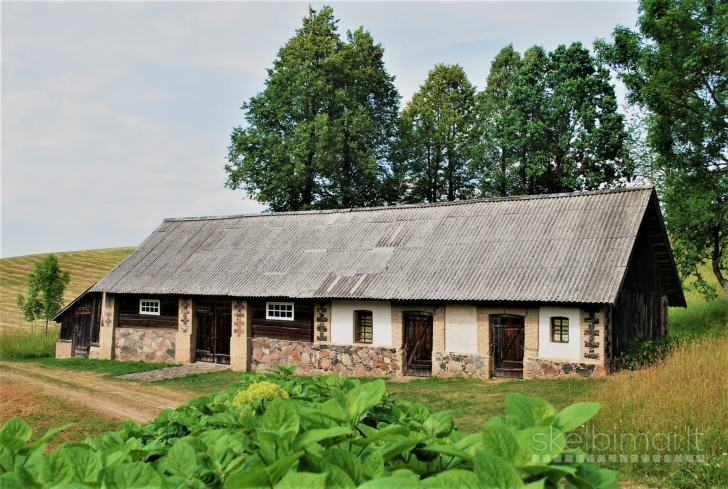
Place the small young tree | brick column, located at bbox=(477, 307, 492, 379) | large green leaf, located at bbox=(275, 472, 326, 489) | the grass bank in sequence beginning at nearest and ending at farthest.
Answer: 1. large green leaf, located at bbox=(275, 472, 326, 489)
2. brick column, located at bbox=(477, 307, 492, 379)
3. the grass bank
4. the small young tree

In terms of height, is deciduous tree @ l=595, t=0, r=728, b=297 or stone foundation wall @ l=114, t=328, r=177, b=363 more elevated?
deciduous tree @ l=595, t=0, r=728, b=297

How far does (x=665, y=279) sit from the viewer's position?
22844mm

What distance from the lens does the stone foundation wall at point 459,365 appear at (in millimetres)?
18125

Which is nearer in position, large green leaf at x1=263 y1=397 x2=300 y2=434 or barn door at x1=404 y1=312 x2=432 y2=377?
large green leaf at x1=263 y1=397 x2=300 y2=434

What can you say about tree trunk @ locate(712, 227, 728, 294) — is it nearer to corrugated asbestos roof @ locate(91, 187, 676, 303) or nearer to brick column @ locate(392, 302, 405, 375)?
corrugated asbestos roof @ locate(91, 187, 676, 303)

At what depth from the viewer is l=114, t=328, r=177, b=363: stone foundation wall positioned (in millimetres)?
24172

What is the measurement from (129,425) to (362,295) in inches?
641

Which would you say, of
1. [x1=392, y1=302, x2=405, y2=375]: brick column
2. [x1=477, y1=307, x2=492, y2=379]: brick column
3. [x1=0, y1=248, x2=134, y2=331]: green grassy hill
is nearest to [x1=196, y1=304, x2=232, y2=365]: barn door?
[x1=392, y1=302, x2=405, y2=375]: brick column

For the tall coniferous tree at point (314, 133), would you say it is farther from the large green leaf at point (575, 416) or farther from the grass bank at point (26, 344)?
the large green leaf at point (575, 416)

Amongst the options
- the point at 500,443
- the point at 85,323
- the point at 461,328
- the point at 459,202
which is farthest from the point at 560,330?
the point at 85,323

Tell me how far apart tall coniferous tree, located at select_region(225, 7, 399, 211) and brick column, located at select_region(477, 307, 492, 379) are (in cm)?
1690

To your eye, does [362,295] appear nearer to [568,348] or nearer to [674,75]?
[568,348]

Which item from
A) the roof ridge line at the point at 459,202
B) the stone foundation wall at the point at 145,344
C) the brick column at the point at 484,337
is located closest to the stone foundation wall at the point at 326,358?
the brick column at the point at 484,337

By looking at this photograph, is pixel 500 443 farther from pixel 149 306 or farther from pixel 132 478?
pixel 149 306
